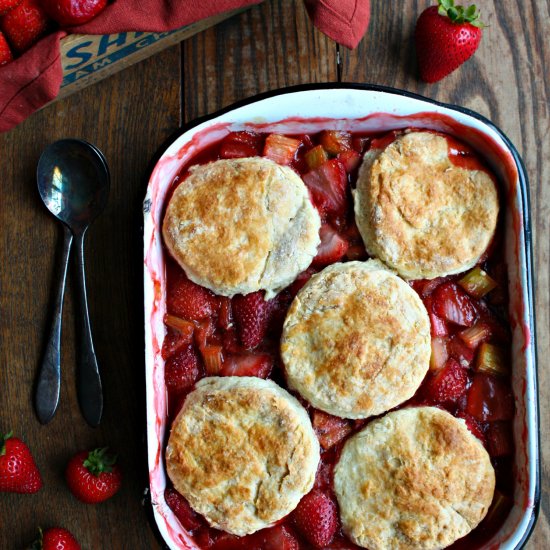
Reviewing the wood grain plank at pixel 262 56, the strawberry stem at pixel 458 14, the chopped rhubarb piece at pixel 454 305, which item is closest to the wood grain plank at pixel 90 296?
the wood grain plank at pixel 262 56

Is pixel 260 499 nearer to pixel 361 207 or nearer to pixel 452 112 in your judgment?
pixel 361 207

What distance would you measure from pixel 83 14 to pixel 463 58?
1442 mm

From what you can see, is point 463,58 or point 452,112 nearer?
point 452,112

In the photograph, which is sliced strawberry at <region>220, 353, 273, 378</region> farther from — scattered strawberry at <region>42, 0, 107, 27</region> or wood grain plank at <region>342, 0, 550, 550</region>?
scattered strawberry at <region>42, 0, 107, 27</region>

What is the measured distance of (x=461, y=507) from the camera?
2.41m

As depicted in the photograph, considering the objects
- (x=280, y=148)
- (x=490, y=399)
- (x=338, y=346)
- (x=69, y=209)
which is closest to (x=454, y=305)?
(x=490, y=399)

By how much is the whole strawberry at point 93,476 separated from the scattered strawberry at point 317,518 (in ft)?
2.58

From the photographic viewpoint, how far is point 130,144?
2932 mm

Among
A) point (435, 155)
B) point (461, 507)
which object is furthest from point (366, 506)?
point (435, 155)

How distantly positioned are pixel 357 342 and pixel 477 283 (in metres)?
0.52

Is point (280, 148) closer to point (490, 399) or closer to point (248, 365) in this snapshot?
point (248, 365)

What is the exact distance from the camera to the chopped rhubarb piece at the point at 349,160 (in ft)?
8.57

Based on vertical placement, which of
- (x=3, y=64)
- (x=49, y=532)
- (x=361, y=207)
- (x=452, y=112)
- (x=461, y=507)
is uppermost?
(x=3, y=64)

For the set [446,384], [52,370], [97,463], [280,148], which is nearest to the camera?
[446,384]
